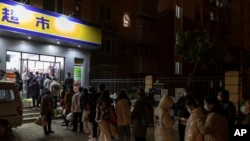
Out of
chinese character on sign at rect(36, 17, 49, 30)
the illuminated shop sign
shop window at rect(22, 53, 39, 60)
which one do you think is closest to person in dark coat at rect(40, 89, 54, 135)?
the illuminated shop sign

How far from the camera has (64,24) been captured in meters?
19.5

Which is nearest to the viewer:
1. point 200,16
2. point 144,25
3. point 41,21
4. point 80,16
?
point 41,21

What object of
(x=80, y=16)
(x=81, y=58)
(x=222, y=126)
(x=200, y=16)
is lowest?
(x=222, y=126)

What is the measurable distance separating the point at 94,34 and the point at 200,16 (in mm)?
21632

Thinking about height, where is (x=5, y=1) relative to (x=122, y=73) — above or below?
above

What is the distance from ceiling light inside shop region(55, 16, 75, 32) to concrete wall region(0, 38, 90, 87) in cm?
179

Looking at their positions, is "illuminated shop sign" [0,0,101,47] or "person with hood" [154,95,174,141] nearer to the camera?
"person with hood" [154,95,174,141]

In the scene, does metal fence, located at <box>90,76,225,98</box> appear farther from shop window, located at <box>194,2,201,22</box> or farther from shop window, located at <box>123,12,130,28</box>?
shop window, located at <box>194,2,201,22</box>

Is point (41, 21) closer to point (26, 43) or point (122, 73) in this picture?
point (26, 43)

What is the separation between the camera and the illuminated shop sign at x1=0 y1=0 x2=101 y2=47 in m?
16.0

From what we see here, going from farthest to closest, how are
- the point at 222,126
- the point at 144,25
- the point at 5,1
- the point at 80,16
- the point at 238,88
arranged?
the point at 144,25 < the point at 80,16 < the point at 5,1 < the point at 238,88 < the point at 222,126

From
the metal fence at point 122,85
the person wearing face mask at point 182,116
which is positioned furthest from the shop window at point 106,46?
the person wearing face mask at point 182,116

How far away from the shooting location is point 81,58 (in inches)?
906

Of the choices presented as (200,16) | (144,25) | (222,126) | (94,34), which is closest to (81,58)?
(94,34)
